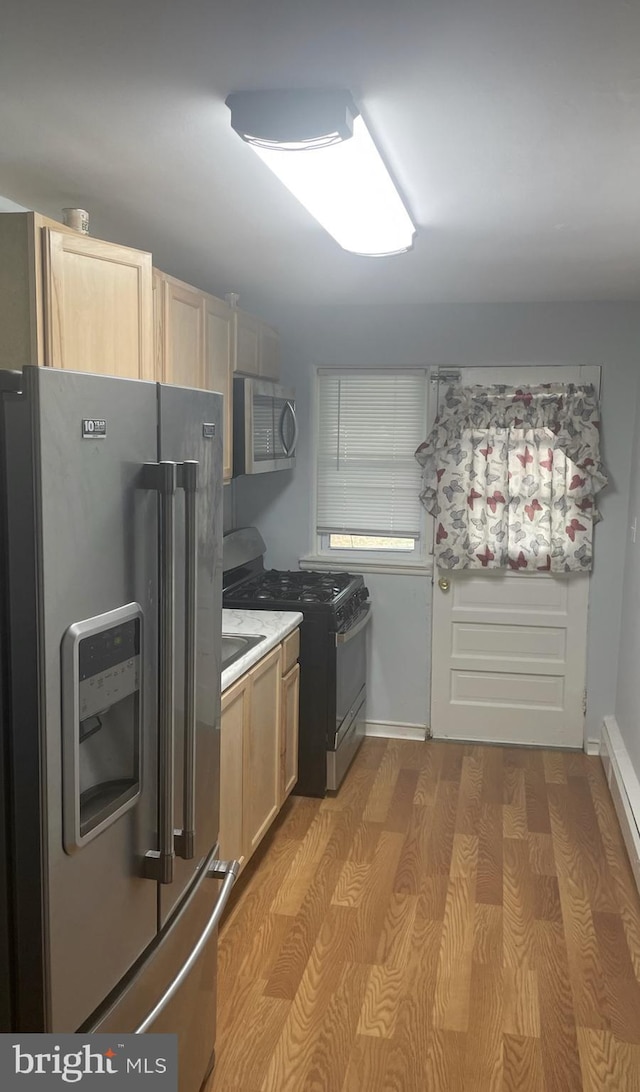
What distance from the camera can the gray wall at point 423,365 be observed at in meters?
4.57

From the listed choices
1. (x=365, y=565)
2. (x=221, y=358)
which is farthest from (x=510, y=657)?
(x=221, y=358)

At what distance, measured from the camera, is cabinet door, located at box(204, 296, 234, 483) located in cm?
343

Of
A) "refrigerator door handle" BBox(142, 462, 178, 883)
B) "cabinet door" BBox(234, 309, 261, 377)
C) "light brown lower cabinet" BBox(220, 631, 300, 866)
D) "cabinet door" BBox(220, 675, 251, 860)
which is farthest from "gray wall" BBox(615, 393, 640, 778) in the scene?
"refrigerator door handle" BBox(142, 462, 178, 883)

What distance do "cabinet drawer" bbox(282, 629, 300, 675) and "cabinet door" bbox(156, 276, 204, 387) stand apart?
3.80ft

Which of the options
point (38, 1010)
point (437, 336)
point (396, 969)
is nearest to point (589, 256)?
point (437, 336)

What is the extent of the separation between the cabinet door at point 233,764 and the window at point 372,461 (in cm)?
206

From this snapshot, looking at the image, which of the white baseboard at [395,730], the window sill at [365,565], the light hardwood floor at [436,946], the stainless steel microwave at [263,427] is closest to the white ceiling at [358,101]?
the stainless steel microwave at [263,427]

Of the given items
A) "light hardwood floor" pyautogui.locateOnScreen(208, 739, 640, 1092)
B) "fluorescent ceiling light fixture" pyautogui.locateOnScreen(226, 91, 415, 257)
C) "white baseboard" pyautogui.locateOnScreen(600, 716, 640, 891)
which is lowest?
"light hardwood floor" pyautogui.locateOnScreen(208, 739, 640, 1092)

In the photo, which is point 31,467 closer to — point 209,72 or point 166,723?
point 166,723

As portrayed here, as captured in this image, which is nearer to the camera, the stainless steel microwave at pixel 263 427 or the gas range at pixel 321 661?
the stainless steel microwave at pixel 263 427

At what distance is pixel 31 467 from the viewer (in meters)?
1.38

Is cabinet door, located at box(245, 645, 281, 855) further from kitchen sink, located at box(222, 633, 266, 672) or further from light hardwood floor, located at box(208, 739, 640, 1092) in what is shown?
light hardwood floor, located at box(208, 739, 640, 1092)

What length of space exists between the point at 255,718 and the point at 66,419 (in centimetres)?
205

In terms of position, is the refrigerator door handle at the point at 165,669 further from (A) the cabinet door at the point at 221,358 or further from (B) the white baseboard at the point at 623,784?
(B) the white baseboard at the point at 623,784
